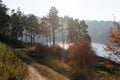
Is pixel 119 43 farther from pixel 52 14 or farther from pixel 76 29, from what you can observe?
pixel 76 29

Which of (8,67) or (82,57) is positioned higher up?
(8,67)

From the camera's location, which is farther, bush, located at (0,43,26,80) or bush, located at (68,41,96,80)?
bush, located at (68,41,96,80)

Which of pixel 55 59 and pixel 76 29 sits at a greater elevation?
pixel 76 29

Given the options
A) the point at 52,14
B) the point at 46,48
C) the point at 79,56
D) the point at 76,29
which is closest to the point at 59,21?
the point at 52,14

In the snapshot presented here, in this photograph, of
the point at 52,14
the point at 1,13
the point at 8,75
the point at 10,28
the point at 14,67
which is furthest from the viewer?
the point at 10,28

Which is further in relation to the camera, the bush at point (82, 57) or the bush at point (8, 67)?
the bush at point (82, 57)

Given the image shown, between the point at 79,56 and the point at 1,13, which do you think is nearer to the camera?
the point at 79,56

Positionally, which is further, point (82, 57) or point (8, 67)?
point (82, 57)

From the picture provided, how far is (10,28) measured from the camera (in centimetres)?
9938

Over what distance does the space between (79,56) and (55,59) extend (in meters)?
5.76

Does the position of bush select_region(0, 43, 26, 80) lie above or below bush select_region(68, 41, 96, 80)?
above

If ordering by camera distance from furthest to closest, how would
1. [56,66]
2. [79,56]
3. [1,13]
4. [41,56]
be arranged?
[1,13], [41,56], [79,56], [56,66]

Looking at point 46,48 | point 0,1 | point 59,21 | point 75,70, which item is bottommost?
point 75,70

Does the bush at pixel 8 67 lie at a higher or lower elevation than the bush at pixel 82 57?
higher
